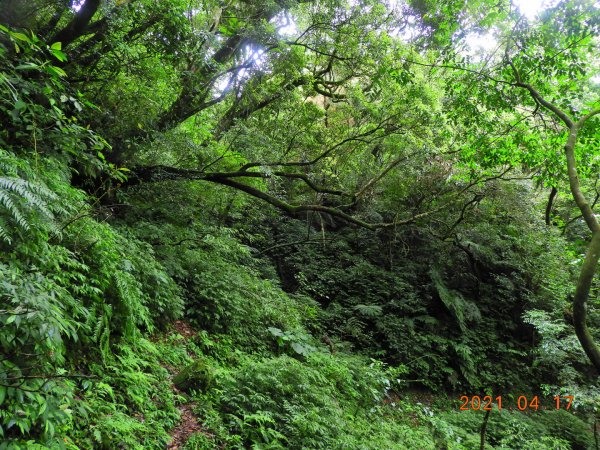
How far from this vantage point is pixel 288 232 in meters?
14.9

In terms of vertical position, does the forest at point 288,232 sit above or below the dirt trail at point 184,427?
above

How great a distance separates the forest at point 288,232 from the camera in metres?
3.37

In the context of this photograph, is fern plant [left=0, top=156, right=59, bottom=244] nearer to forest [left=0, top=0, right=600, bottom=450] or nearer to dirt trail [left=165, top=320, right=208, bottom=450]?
forest [left=0, top=0, right=600, bottom=450]

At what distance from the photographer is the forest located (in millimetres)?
3373

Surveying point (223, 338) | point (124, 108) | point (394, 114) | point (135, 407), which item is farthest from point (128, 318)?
point (394, 114)

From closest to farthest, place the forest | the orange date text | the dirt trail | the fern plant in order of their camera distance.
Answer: the fern plant
the forest
the dirt trail
the orange date text

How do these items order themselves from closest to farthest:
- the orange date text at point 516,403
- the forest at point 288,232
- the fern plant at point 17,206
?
the fern plant at point 17,206
the forest at point 288,232
the orange date text at point 516,403

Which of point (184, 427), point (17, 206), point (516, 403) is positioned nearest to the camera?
point (17, 206)

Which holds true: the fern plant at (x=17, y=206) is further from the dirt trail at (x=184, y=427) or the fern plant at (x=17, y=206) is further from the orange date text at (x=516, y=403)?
the orange date text at (x=516, y=403)

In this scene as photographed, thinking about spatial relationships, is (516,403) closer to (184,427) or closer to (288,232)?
(288,232)

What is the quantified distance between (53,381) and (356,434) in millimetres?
3768

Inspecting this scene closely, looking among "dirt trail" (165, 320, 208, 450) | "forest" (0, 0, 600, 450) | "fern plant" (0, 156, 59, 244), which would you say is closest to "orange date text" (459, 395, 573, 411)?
"forest" (0, 0, 600, 450)

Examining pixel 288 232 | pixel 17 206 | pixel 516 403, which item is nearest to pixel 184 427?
pixel 17 206

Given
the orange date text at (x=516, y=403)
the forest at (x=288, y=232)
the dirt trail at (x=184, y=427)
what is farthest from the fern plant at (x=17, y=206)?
the orange date text at (x=516, y=403)
